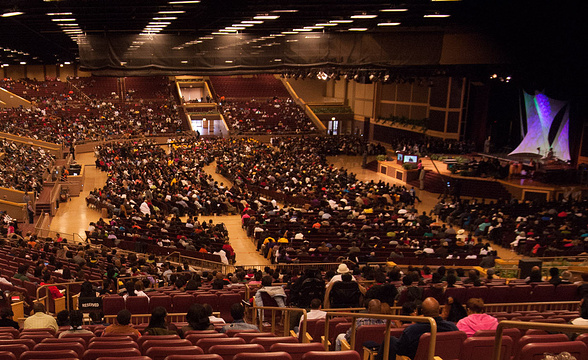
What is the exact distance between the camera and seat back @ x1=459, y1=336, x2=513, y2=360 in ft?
14.7

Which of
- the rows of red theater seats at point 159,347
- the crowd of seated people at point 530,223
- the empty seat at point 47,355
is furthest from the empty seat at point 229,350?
the crowd of seated people at point 530,223

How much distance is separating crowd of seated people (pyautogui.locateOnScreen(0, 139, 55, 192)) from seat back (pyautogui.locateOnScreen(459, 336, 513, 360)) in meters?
22.6

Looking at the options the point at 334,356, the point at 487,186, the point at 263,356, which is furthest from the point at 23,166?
the point at 334,356

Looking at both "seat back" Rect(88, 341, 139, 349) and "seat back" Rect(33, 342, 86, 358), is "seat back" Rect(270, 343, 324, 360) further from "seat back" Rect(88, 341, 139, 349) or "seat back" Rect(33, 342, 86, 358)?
"seat back" Rect(33, 342, 86, 358)

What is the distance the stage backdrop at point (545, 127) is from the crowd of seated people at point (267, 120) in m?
19.7

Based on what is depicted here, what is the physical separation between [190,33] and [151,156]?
20.1 meters

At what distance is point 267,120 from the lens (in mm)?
47188

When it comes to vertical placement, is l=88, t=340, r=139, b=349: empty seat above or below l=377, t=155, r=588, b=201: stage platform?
above

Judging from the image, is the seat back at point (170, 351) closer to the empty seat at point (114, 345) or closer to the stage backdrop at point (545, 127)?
the empty seat at point (114, 345)

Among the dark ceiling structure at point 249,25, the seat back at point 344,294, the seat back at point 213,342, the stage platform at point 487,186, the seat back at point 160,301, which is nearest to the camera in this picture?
the seat back at point 213,342

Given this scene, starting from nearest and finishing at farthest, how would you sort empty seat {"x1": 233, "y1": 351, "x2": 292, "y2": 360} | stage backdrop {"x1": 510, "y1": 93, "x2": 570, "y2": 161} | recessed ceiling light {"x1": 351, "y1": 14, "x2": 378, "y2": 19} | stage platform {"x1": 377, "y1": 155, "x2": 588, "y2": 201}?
empty seat {"x1": 233, "y1": 351, "x2": 292, "y2": 360}
recessed ceiling light {"x1": 351, "y1": 14, "x2": 378, "y2": 19}
stage platform {"x1": 377, "y1": 155, "x2": 588, "y2": 201}
stage backdrop {"x1": 510, "y1": 93, "x2": 570, "y2": 161}

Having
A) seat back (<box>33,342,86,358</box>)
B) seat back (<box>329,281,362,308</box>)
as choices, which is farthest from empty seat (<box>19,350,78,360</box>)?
seat back (<box>329,281,362,308</box>)

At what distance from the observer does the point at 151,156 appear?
3172 centimetres

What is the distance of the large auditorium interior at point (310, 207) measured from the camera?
5.50 metres
